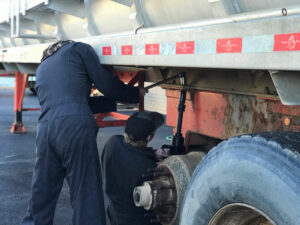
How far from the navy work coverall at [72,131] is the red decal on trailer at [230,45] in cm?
128

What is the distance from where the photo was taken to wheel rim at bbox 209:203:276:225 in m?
1.68

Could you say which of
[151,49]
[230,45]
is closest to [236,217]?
[230,45]

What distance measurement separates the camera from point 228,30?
66.1 inches

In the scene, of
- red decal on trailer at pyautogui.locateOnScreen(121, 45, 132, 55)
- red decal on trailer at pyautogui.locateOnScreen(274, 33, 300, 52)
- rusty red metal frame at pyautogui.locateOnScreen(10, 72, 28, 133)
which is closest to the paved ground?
rusty red metal frame at pyautogui.locateOnScreen(10, 72, 28, 133)

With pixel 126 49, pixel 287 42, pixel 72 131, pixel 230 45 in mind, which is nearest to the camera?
pixel 287 42

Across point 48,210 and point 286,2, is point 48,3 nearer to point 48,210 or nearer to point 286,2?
point 48,210

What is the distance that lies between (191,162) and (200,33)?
0.98 metres

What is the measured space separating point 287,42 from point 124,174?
1.69 m

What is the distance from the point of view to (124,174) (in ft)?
9.28

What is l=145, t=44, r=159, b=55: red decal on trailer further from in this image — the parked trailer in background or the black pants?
the black pants

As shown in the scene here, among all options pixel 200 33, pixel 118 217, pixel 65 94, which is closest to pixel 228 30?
pixel 200 33

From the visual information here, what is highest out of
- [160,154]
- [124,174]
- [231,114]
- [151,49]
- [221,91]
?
[151,49]

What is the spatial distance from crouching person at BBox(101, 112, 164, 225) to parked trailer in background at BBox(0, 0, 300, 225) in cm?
20

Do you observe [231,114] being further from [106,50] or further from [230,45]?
[230,45]
